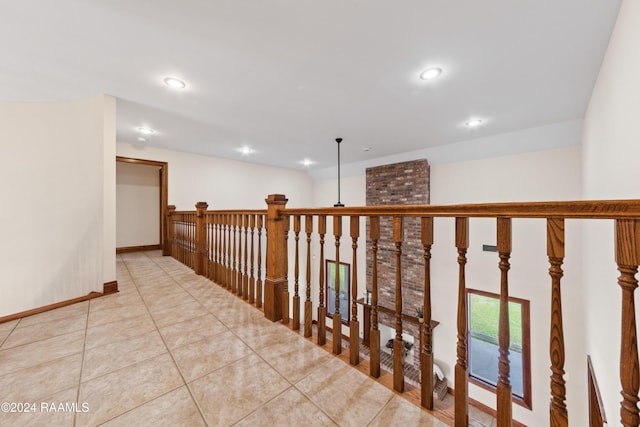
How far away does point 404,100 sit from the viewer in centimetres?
305

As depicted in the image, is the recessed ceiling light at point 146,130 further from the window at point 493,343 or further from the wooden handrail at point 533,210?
the window at point 493,343

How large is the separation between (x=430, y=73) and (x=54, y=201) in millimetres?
4056

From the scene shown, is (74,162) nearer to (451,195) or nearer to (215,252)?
(215,252)

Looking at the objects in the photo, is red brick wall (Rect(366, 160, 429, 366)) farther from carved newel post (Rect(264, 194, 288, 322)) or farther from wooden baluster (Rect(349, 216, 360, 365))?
wooden baluster (Rect(349, 216, 360, 365))

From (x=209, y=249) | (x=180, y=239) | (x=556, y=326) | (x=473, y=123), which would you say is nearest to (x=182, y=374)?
(x=556, y=326)

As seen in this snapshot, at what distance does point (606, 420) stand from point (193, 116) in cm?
529

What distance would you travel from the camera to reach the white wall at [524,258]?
363 centimetres

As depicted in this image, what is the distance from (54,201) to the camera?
2594 millimetres

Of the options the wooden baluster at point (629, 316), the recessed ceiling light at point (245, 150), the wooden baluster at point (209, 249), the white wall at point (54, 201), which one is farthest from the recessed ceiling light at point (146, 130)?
the wooden baluster at point (629, 316)

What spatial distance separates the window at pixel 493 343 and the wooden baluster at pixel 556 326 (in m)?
3.35

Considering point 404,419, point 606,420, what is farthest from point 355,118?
point 606,420

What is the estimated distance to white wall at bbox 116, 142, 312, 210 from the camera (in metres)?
5.24

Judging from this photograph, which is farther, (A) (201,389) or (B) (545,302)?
(B) (545,302)

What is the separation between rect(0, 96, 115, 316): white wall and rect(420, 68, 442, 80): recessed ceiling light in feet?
11.4
